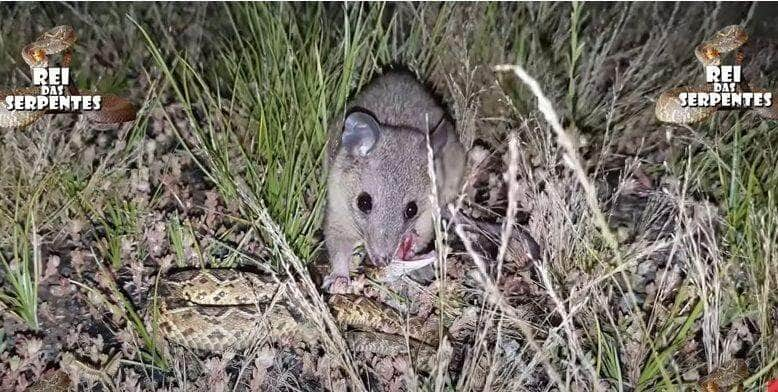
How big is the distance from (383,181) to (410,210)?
0.26 meters

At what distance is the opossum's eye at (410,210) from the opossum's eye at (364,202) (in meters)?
0.23

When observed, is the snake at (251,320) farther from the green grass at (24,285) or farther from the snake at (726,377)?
the snake at (726,377)

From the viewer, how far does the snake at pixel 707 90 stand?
4770 mm

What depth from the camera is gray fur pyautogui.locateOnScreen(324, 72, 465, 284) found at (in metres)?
4.77

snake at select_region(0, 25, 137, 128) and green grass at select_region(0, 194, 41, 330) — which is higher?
snake at select_region(0, 25, 137, 128)

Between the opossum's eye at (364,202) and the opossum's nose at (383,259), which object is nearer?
the opossum's nose at (383,259)

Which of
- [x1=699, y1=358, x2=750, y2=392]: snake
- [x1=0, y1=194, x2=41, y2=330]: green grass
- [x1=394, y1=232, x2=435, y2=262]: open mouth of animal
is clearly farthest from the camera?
[x1=394, y1=232, x2=435, y2=262]: open mouth of animal

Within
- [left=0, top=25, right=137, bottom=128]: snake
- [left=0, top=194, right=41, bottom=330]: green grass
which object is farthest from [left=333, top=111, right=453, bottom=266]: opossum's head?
[left=0, top=194, right=41, bottom=330]: green grass

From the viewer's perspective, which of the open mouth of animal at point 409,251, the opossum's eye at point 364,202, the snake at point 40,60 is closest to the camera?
the snake at point 40,60

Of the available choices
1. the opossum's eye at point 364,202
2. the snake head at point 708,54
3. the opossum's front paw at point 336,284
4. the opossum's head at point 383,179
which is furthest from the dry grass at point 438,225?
the snake head at point 708,54

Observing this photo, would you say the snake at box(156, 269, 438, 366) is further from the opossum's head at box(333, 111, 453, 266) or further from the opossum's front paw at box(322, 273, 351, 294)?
the opossum's head at box(333, 111, 453, 266)

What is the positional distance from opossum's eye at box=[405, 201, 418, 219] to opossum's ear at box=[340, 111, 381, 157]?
0.43 metres

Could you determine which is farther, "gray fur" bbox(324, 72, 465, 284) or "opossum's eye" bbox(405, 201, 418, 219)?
"opossum's eye" bbox(405, 201, 418, 219)

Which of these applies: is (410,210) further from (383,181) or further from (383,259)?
(383,259)
